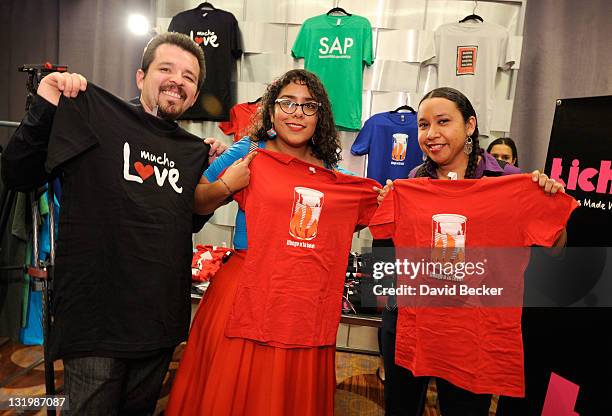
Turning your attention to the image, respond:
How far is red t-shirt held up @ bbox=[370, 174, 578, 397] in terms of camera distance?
1447 millimetres

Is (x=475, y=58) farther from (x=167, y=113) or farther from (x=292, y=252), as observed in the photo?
(x=167, y=113)

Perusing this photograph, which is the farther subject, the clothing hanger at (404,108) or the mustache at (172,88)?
the clothing hanger at (404,108)

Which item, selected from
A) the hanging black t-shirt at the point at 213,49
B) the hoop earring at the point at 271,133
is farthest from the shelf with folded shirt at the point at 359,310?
the hanging black t-shirt at the point at 213,49

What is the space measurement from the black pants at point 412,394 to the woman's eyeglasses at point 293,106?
3.05ft

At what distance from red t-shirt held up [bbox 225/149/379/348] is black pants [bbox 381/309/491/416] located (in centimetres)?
24

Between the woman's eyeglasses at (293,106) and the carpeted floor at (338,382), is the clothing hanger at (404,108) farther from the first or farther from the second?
the carpeted floor at (338,382)

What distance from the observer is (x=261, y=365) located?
1512mm

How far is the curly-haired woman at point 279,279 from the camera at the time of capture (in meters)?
1.50

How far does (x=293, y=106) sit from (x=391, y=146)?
1.96 meters

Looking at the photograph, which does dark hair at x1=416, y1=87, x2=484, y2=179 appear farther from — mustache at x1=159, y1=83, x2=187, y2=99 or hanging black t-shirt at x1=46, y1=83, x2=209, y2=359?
hanging black t-shirt at x1=46, y1=83, x2=209, y2=359

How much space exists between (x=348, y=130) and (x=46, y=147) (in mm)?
2651

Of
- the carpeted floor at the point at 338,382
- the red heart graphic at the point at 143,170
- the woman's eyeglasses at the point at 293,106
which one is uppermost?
the woman's eyeglasses at the point at 293,106

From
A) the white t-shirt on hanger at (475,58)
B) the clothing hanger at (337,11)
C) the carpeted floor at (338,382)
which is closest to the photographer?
the carpeted floor at (338,382)

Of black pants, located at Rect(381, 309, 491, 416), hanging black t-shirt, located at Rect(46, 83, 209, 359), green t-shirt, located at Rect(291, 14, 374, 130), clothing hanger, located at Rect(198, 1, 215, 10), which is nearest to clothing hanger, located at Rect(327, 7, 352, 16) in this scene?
green t-shirt, located at Rect(291, 14, 374, 130)
